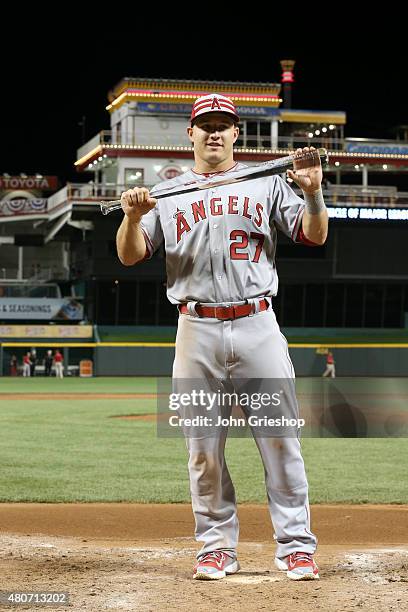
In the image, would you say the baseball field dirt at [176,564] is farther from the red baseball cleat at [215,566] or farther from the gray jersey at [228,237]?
the gray jersey at [228,237]

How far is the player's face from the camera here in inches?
200

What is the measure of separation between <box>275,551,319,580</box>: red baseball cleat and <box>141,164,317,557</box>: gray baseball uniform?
1.3 inches

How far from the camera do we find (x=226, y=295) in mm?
4953

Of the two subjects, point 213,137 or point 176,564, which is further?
point 176,564

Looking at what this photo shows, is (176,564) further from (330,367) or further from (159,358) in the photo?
(159,358)

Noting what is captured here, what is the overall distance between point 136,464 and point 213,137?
25.9 ft

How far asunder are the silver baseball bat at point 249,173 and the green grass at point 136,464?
16.6 ft

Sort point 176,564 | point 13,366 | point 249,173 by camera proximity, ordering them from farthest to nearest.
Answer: point 13,366 < point 176,564 < point 249,173

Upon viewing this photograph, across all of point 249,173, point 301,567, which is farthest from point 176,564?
point 249,173

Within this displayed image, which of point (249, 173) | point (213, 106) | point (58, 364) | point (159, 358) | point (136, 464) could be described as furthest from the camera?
point (159, 358)

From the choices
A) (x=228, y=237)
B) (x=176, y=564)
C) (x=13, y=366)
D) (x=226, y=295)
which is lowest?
(x=13, y=366)

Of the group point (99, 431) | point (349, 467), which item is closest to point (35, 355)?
point (99, 431)

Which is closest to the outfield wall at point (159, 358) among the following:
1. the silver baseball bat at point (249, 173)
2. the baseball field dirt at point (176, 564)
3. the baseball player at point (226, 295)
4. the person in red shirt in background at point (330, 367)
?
the person in red shirt in background at point (330, 367)

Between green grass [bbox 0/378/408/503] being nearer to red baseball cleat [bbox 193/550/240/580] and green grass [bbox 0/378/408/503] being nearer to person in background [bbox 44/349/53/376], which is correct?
red baseball cleat [bbox 193/550/240/580]
